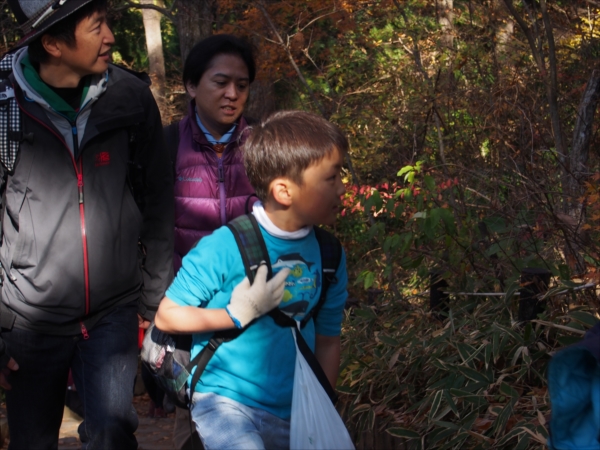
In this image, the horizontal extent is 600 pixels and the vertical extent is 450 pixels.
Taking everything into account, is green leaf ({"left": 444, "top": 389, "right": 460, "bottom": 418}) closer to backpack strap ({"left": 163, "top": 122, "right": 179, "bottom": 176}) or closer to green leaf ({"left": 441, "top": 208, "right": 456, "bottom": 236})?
green leaf ({"left": 441, "top": 208, "right": 456, "bottom": 236})

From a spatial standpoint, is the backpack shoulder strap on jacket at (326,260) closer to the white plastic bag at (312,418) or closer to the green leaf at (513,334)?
the white plastic bag at (312,418)

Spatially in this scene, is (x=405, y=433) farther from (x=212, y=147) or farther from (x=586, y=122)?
(x=586, y=122)

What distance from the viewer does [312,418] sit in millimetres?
2453

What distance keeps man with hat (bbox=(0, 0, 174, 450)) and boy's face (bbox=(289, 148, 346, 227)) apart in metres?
0.91

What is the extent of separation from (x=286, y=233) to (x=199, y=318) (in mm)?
413

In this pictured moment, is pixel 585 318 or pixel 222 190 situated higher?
pixel 222 190

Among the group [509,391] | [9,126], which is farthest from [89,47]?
[509,391]

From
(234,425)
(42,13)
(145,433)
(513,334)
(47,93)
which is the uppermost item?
(42,13)

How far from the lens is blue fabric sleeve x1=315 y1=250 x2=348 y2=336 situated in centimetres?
278

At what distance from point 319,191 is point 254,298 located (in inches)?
16.6

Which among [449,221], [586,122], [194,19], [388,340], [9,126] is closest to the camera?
[9,126]

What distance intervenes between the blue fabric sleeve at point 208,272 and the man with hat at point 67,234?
65 centimetres

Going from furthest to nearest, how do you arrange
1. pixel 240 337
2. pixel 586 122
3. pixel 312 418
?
pixel 586 122, pixel 240 337, pixel 312 418

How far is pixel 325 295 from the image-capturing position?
2762 millimetres
